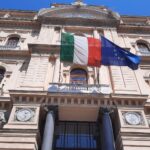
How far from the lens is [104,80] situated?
63.9 ft

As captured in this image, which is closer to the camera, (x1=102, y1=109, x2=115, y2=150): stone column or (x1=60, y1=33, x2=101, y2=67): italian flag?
(x1=102, y1=109, x2=115, y2=150): stone column

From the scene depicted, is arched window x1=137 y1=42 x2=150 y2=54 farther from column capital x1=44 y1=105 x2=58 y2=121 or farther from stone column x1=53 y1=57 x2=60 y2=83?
column capital x1=44 y1=105 x2=58 y2=121

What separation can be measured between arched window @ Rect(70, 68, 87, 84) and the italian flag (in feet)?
8.29

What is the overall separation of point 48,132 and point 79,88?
4.28m

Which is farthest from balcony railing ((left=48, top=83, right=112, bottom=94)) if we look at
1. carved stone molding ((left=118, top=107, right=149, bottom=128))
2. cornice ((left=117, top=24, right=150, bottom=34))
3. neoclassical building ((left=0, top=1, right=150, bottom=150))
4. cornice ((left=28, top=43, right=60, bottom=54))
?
cornice ((left=117, top=24, right=150, bottom=34))

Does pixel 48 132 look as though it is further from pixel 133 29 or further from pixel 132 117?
pixel 133 29

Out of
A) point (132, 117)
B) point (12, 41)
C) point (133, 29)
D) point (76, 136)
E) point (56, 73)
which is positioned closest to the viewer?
point (132, 117)

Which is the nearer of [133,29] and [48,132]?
[48,132]

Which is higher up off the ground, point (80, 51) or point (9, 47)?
point (9, 47)

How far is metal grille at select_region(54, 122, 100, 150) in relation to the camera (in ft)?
Result: 52.7

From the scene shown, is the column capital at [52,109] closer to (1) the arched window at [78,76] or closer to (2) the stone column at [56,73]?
(2) the stone column at [56,73]

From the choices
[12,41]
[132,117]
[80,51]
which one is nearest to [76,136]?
[132,117]

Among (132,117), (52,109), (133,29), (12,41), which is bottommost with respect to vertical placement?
(132,117)

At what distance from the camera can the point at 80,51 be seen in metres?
18.1
